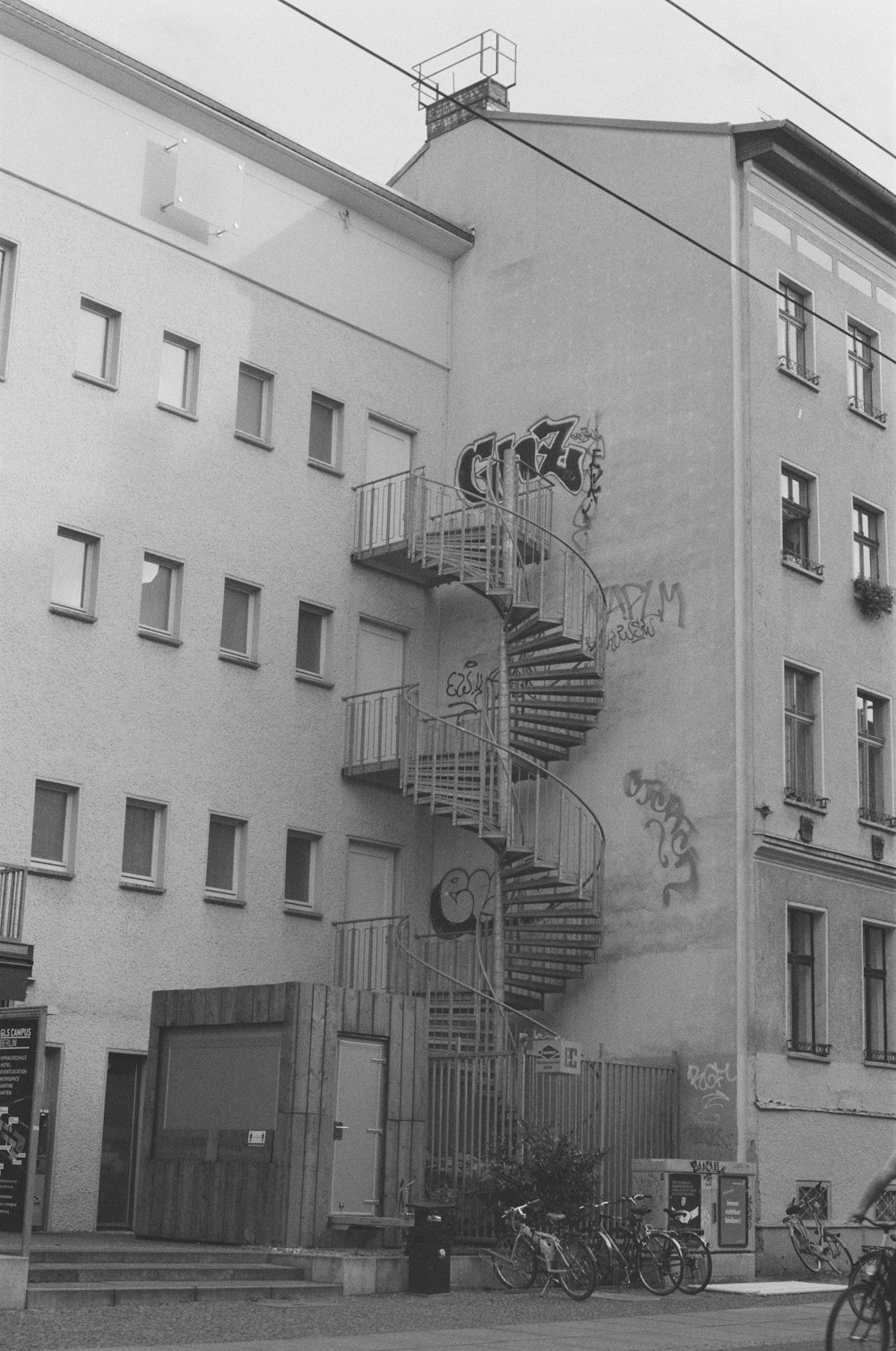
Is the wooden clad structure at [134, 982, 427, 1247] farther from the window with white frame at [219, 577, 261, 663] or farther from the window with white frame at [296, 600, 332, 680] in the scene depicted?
the window with white frame at [296, 600, 332, 680]

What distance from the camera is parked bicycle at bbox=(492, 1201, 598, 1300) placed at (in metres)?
17.3

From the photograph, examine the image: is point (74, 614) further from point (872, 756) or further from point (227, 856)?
point (872, 756)

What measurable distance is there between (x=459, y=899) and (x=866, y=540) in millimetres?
7671

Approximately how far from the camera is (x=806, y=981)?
77.4ft

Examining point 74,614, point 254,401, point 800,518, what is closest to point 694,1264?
point 74,614

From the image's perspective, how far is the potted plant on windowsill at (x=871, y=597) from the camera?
84.0 feet

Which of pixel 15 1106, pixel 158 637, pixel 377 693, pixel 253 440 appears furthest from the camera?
pixel 377 693

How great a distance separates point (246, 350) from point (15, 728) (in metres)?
6.57

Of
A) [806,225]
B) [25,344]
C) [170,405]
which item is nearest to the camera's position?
[25,344]

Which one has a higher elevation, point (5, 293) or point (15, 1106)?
point (5, 293)

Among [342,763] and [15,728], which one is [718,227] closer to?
[342,763]

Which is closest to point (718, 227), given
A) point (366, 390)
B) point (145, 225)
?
point (366, 390)

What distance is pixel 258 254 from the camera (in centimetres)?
2528

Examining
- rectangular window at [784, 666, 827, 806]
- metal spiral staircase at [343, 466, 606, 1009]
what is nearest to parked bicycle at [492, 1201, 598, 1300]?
metal spiral staircase at [343, 466, 606, 1009]
